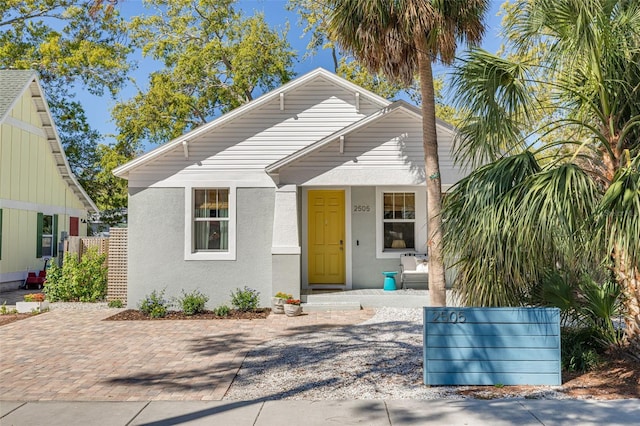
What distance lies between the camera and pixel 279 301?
11359mm

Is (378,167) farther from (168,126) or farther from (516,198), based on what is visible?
(168,126)

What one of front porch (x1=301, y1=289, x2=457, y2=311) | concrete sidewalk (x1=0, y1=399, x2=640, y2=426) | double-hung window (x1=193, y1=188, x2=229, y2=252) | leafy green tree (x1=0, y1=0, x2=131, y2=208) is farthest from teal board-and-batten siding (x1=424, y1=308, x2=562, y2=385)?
leafy green tree (x1=0, y1=0, x2=131, y2=208)

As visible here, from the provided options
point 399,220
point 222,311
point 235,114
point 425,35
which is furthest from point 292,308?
point 425,35

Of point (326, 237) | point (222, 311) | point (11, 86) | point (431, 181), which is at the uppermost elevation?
point (11, 86)

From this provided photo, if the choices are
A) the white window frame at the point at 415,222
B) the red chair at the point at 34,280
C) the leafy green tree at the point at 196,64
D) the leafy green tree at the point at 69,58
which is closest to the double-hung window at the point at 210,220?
the white window frame at the point at 415,222

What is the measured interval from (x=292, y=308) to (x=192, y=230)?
131 inches

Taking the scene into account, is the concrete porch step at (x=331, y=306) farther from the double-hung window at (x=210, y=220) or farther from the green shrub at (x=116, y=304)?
the green shrub at (x=116, y=304)

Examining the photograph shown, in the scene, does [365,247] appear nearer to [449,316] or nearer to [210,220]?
[210,220]

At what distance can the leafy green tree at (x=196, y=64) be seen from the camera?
77.6 ft

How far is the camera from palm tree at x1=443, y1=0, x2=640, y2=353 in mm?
5582

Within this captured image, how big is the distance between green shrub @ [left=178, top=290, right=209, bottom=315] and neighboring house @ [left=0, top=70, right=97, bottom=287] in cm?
867

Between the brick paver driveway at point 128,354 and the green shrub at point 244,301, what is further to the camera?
the green shrub at point 244,301

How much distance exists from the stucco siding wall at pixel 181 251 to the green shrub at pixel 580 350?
23.3 ft

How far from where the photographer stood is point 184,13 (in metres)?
24.8
